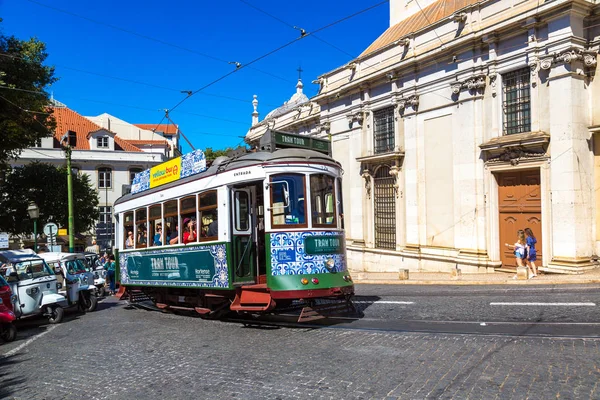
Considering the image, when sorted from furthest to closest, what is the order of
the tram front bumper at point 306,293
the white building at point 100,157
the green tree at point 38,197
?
the white building at point 100,157, the green tree at point 38,197, the tram front bumper at point 306,293

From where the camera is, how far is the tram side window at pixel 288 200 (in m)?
9.57

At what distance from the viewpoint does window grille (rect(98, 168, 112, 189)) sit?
46094 mm

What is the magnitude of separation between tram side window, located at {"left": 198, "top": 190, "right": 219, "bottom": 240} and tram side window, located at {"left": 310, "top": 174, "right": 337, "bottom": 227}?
2.00 meters

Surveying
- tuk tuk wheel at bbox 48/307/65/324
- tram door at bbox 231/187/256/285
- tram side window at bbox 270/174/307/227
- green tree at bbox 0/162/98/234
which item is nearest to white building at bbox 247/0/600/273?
tram side window at bbox 270/174/307/227

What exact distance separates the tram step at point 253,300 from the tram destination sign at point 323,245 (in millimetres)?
1123

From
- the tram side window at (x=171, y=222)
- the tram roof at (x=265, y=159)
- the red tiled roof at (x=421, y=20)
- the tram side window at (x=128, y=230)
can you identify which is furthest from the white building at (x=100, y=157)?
the tram roof at (x=265, y=159)

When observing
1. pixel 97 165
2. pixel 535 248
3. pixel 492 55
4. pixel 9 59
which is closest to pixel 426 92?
pixel 492 55

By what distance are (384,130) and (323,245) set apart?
16.4 meters

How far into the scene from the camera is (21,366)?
8.06 metres

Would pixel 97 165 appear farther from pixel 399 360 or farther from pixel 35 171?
pixel 399 360

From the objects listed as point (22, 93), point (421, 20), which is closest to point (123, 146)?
point (22, 93)

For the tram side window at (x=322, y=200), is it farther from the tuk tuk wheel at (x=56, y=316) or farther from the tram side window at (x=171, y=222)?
the tuk tuk wheel at (x=56, y=316)

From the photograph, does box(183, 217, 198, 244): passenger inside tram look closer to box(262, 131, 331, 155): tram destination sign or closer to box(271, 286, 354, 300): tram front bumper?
box(262, 131, 331, 155): tram destination sign

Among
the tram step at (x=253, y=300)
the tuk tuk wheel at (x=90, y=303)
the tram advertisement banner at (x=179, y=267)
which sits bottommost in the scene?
the tuk tuk wheel at (x=90, y=303)
